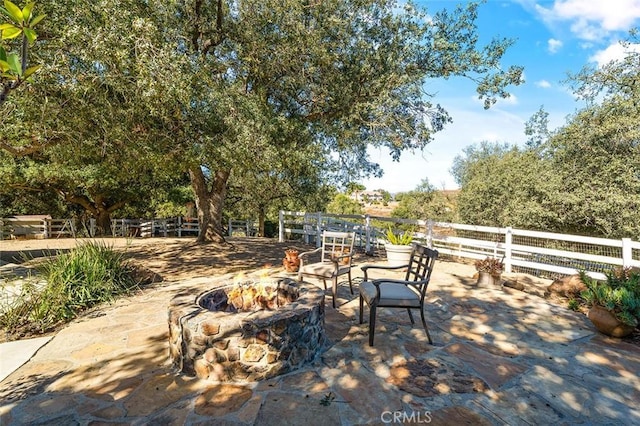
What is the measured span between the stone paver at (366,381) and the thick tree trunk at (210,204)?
5.88 m

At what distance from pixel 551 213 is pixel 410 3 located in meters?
8.86

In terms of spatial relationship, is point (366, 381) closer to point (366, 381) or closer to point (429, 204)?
point (366, 381)

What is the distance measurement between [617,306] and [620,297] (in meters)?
0.10

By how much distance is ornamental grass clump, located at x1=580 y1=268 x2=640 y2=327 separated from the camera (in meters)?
3.39

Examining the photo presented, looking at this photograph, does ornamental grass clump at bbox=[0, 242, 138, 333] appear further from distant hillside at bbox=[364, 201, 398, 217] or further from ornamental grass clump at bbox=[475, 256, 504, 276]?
distant hillside at bbox=[364, 201, 398, 217]

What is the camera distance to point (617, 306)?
3.46 m

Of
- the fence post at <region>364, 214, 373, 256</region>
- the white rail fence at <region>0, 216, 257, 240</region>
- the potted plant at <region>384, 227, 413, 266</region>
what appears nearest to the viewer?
the potted plant at <region>384, 227, 413, 266</region>

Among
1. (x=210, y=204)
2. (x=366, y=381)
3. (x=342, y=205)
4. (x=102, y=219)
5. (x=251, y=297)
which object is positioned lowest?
(x=366, y=381)

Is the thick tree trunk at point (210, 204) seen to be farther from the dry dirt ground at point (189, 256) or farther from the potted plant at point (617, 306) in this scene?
the potted plant at point (617, 306)

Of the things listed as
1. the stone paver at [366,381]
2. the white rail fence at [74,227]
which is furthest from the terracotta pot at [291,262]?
the white rail fence at [74,227]

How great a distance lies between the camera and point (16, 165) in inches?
409

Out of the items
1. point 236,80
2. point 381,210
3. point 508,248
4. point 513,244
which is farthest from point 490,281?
point 381,210

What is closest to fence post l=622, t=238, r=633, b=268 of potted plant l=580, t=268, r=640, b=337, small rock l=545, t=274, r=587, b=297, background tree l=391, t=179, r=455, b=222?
small rock l=545, t=274, r=587, b=297

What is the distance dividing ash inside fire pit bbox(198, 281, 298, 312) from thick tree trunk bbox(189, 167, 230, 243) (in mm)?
6179
